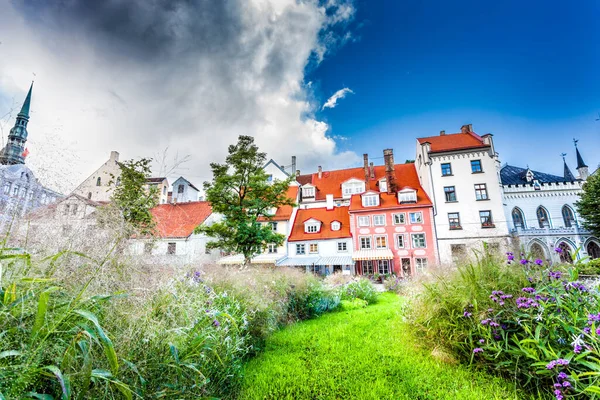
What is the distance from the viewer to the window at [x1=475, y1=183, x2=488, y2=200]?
75.0 ft

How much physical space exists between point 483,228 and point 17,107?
28152 mm

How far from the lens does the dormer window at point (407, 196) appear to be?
79.6 ft

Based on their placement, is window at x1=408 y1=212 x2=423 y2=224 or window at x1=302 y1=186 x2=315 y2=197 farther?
window at x1=302 y1=186 x2=315 y2=197

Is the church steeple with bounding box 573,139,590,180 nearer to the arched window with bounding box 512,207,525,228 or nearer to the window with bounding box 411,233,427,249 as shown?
the arched window with bounding box 512,207,525,228

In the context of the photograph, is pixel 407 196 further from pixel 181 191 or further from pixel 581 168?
pixel 181 191

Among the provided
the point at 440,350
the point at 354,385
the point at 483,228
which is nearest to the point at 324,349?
the point at 354,385

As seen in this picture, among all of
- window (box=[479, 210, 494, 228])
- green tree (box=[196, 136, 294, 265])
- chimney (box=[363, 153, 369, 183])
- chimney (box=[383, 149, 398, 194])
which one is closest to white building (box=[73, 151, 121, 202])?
green tree (box=[196, 136, 294, 265])

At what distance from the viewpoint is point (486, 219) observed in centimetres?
2236

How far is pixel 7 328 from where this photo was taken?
1710 millimetres

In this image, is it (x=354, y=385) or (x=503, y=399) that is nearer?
(x=503, y=399)

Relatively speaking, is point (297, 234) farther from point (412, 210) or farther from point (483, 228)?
point (483, 228)

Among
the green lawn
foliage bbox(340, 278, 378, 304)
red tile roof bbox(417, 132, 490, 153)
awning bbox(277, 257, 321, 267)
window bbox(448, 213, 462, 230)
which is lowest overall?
the green lawn

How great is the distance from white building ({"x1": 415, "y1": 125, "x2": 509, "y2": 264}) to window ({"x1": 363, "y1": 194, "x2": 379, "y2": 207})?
5188mm

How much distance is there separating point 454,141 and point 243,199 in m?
22.9
